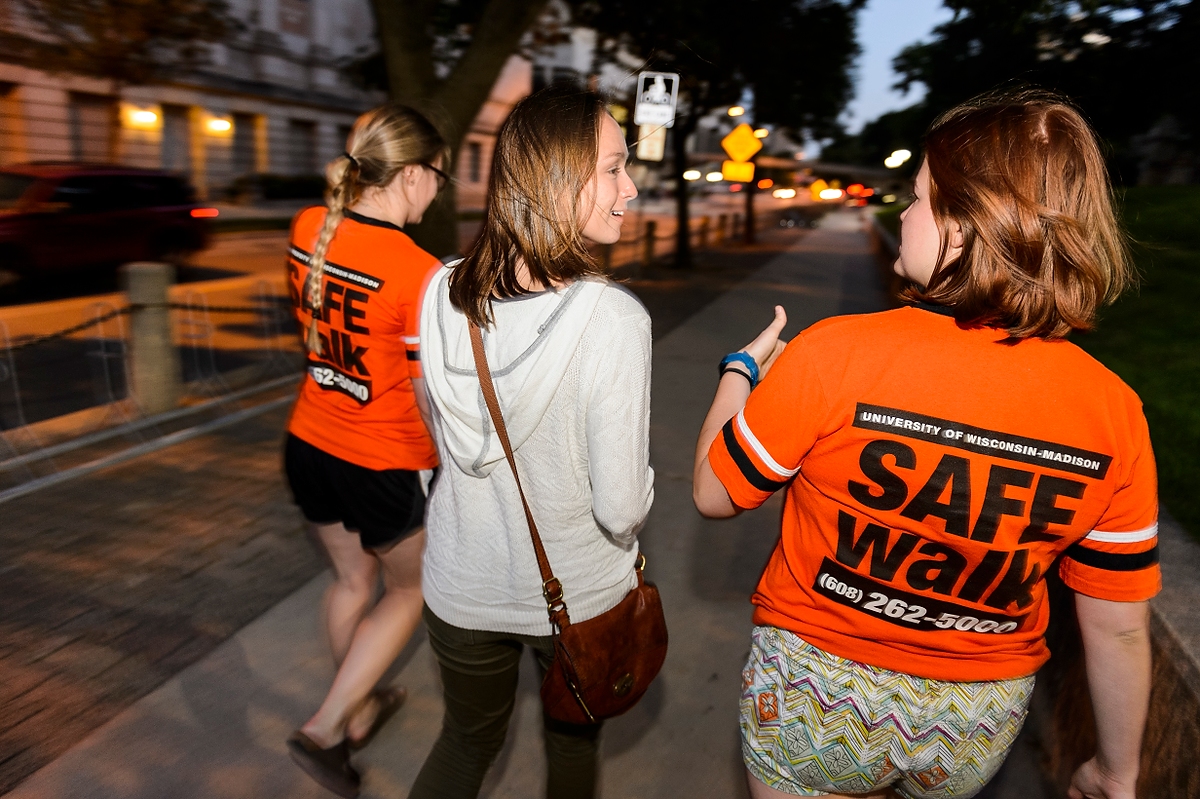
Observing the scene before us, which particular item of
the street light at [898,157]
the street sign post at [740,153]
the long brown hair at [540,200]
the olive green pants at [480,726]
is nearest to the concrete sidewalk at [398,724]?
the olive green pants at [480,726]

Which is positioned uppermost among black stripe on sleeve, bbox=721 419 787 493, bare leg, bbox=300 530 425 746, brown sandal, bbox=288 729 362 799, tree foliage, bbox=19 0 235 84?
tree foliage, bbox=19 0 235 84

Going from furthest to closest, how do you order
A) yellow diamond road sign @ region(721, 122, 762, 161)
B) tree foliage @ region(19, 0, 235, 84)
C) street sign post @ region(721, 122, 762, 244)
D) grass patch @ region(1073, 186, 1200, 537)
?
yellow diamond road sign @ region(721, 122, 762, 161) < street sign post @ region(721, 122, 762, 244) < tree foliage @ region(19, 0, 235, 84) < grass patch @ region(1073, 186, 1200, 537)

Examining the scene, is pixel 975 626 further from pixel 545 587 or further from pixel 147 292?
pixel 147 292

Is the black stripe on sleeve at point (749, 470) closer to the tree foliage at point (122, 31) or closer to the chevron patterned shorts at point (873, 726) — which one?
the chevron patterned shorts at point (873, 726)

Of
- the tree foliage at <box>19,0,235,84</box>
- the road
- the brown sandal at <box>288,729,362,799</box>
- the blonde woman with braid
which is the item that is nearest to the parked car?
the tree foliage at <box>19,0,235,84</box>

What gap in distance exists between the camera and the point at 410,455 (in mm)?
2592

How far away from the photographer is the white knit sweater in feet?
5.65

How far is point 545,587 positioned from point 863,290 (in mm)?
16154

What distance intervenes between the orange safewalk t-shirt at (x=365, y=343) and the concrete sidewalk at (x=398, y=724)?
1.18 metres

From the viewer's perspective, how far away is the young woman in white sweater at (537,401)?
1.73 metres

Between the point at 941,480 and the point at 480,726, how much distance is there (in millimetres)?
1242

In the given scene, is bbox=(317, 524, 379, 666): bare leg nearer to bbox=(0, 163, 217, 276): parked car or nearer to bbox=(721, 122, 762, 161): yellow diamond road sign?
bbox=(0, 163, 217, 276): parked car

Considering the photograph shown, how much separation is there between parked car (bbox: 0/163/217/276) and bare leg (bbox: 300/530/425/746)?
1330 centimetres

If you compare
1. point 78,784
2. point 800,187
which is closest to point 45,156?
point 78,784
